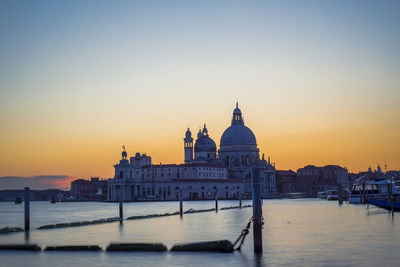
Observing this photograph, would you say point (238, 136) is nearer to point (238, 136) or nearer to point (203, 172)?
point (238, 136)

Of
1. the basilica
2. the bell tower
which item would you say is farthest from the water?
the bell tower

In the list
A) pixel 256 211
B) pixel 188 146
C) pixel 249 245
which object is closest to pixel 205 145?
pixel 188 146

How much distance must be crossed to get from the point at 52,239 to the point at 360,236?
1490 cm

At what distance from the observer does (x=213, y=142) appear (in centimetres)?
18288

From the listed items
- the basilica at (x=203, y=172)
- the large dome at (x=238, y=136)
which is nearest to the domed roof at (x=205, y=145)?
the basilica at (x=203, y=172)

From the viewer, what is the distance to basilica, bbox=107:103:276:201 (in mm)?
155750

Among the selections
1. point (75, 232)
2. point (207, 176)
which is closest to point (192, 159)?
point (207, 176)

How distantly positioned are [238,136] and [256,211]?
148m

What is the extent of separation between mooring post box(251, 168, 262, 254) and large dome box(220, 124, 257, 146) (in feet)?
483

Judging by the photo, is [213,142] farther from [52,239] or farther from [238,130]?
[52,239]

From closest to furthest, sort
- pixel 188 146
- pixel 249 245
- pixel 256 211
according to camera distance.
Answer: pixel 256 211 < pixel 249 245 < pixel 188 146

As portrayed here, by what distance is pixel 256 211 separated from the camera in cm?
2312

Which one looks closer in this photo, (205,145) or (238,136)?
(238,136)

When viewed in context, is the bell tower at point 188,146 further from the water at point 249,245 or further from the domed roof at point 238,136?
the water at point 249,245
